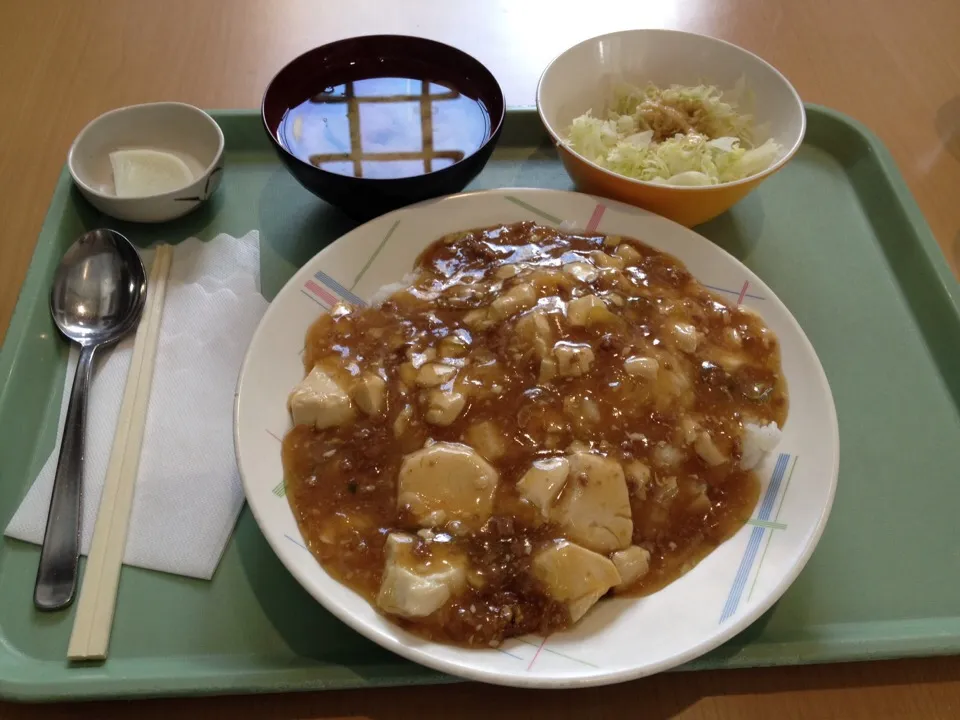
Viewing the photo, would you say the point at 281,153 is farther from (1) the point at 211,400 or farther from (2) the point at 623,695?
(2) the point at 623,695

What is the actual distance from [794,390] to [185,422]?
1.54 metres

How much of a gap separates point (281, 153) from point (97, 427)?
89 centimetres

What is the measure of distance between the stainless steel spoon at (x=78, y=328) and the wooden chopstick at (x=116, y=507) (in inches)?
1.7

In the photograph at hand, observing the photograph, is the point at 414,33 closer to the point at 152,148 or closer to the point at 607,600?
the point at 152,148

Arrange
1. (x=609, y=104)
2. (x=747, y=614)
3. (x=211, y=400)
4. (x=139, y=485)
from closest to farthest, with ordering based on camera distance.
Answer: (x=747, y=614) → (x=139, y=485) → (x=211, y=400) → (x=609, y=104)

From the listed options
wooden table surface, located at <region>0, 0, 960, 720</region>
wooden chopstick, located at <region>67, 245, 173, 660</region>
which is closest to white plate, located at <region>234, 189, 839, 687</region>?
wooden chopstick, located at <region>67, 245, 173, 660</region>

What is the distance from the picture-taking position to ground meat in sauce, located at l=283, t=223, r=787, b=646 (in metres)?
1.38

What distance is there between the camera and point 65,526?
1532mm

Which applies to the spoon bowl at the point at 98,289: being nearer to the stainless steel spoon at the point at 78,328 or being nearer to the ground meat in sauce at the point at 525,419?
the stainless steel spoon at the point at 78,328

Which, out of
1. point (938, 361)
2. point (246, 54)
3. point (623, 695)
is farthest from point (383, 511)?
point (246, 54)

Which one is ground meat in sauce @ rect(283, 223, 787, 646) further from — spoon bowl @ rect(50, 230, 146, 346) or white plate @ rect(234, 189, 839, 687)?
spoon bowl @ rect(50, 230, 146, 346)

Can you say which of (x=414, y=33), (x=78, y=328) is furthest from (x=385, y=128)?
(x=414, y=33)

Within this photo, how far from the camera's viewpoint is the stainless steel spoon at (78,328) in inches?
58.7

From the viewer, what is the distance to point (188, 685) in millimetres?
1359
